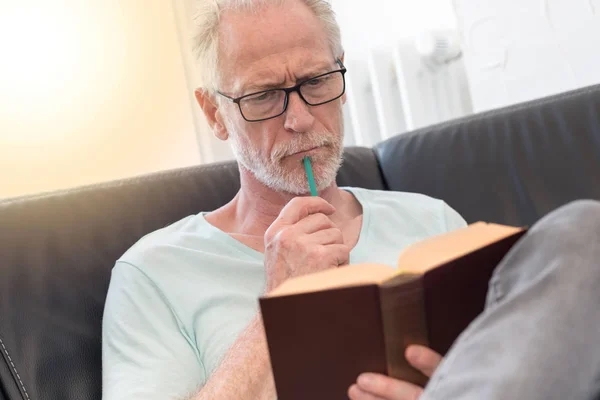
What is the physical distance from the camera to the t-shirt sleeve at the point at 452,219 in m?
1.25

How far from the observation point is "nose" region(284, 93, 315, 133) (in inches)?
44.1

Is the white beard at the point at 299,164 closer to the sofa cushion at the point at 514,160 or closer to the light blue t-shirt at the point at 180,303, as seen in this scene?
the light blue t-shirt at the point at 180,303

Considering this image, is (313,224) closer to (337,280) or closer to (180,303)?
(180,303)

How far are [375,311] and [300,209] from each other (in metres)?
0.40

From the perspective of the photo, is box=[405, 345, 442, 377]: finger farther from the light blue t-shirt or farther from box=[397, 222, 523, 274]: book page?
the light blue t-shirt

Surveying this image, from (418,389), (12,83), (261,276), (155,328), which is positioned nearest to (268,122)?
(261,276)

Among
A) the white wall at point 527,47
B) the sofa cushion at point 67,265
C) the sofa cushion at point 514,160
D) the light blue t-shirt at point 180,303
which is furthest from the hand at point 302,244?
the white wall at point 527,47

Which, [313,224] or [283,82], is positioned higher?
[283,82]

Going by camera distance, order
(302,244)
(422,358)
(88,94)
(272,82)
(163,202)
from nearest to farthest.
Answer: (422,358) → (302,244) → (272,82) → (163,202) → (88,94)

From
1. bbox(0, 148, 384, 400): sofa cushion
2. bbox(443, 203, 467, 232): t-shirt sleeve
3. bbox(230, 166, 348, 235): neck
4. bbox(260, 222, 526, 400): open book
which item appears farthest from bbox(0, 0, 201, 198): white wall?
bbox(260, 222, 526, 400): open book

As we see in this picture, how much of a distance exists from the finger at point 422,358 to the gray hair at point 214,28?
73 centimetres

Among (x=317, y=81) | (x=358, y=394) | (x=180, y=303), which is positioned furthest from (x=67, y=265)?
(x=358, y=394)

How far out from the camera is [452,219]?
127 centimetres

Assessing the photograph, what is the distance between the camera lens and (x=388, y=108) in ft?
6.86
